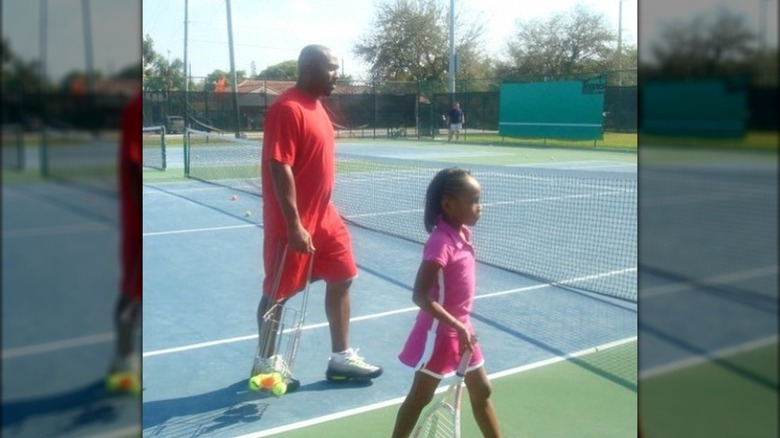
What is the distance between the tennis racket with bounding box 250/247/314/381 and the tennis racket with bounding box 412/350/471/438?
29.5 inches

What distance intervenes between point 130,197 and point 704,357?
395cm

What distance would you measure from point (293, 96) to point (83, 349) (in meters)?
1.79

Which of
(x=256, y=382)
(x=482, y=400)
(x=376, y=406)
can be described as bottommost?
(x=376, y=406)

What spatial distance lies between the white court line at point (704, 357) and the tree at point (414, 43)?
1442 mm

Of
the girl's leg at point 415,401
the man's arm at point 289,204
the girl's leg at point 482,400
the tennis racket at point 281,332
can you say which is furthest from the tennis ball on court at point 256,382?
the girl's leg at point 482,400

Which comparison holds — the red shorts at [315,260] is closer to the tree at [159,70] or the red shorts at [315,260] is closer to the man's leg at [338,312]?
the man's leg at [338,312]

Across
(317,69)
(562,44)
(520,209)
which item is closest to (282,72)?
(317,69)

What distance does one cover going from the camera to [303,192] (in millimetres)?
3090

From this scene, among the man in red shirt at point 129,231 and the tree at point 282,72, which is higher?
the tree at point 282,72

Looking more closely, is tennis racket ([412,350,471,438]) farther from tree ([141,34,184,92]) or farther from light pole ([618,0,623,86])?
tree ([141,34,184,92])

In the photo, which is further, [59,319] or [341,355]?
[59,319]

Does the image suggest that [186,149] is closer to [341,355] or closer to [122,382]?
[341,355]

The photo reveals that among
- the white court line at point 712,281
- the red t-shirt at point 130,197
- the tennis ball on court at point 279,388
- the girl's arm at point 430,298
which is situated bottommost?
the white court line at point 712,281

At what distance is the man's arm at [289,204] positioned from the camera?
2.98 metres
